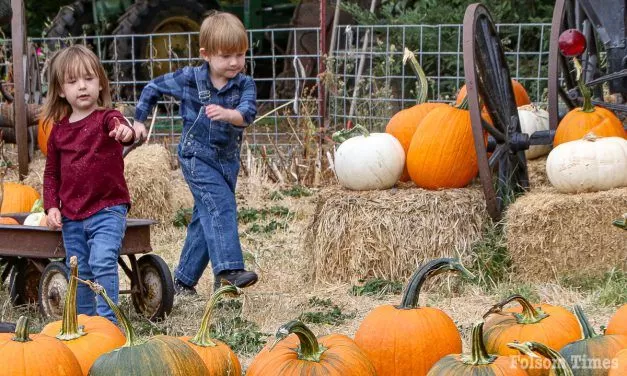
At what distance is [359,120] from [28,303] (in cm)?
444

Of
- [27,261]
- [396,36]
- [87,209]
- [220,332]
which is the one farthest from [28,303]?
[396,36]

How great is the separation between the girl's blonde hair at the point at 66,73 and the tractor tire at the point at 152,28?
6724 mm

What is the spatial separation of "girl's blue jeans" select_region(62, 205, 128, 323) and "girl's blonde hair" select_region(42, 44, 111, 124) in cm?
49

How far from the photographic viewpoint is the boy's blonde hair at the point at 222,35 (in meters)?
4.91

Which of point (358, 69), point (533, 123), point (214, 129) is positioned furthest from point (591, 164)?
point (358, 69)

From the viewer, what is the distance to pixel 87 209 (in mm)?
4449

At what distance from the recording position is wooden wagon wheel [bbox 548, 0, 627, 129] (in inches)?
233

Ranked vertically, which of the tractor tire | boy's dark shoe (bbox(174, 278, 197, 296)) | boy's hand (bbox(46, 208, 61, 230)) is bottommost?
boy's dark shoe (bbox(174, 278, 197, 296))

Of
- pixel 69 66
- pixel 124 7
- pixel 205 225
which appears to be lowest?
pixel 205 225

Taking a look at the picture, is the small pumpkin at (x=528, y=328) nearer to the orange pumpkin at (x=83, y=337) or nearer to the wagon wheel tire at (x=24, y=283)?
the orange pumpkin at (x=83, y=337)

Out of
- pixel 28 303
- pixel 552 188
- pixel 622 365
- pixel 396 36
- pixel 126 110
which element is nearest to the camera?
pixel 622 365

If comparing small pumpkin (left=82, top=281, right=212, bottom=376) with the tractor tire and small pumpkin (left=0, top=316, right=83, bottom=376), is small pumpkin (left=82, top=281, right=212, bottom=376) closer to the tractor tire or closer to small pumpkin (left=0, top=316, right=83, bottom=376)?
small pumpkin (left=0, top=316, right=83, bottom=376)

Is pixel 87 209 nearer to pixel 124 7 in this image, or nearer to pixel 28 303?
pixel 28 303

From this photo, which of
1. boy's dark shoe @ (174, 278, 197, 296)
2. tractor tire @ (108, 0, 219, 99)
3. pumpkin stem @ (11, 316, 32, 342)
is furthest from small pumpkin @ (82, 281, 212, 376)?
tractor tire @ (108, 0, 219, 99)
